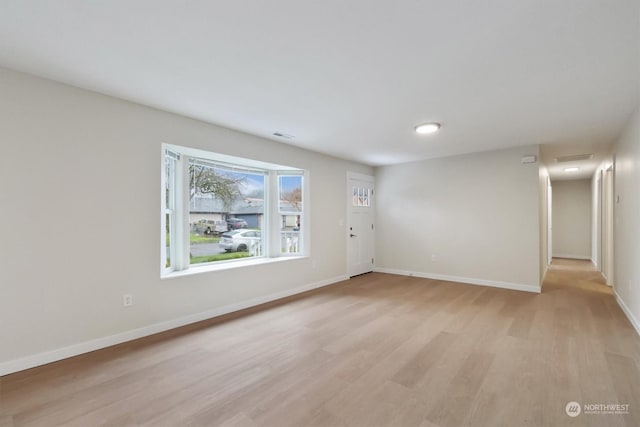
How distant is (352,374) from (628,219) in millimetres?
3984

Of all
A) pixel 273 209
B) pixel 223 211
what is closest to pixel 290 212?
pixel 273 209

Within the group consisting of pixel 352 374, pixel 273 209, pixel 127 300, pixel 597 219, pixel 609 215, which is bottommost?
pixel 352 374

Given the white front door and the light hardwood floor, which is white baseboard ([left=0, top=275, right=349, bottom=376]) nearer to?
the light hardwood floor

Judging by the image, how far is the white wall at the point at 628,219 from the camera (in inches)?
125

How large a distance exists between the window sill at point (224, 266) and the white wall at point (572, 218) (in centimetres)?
870

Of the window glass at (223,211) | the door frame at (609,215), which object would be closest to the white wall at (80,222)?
the window glass at (223,211)

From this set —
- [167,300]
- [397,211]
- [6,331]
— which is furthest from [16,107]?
[397,211]

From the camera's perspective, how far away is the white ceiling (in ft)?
5.62

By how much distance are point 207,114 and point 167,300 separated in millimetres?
2180

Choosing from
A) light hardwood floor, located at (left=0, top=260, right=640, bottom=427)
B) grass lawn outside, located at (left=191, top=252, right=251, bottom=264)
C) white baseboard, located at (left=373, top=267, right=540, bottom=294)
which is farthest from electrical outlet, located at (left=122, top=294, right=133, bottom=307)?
white baseboard, located at (left=373, top=267, right=540, bottom=294)

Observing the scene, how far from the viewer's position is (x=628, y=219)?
3.61 m

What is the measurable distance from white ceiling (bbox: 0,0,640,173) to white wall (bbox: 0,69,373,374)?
270mm

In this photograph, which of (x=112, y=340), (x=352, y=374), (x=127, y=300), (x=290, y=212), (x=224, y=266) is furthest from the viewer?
(x=290, y=212)

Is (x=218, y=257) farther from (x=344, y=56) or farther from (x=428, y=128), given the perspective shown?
(x=428, y=128)
